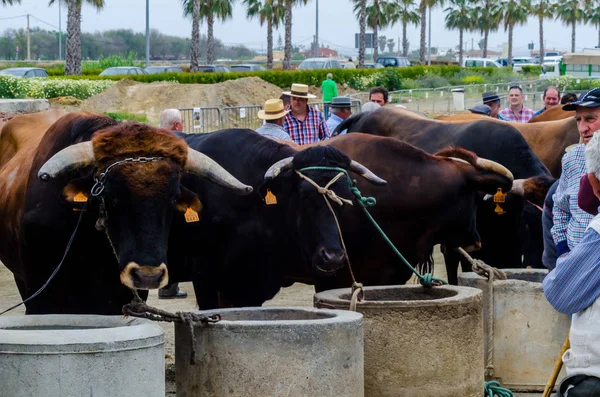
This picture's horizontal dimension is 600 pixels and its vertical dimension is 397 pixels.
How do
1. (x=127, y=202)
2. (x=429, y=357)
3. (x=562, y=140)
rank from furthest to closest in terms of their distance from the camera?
(x=562, y=140) → (x=429, y=357) → (x=127, y=202)

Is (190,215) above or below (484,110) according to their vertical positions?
below

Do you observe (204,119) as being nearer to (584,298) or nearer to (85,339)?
(85,339)

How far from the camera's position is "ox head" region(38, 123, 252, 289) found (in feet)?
18.8

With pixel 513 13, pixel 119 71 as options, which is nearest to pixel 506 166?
pixel 119 71

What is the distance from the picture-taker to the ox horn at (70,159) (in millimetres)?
5938

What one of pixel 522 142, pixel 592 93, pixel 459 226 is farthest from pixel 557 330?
pixel 522 142

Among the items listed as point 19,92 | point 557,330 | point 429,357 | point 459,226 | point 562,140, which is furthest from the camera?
point 19,92

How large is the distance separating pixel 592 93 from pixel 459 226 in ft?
7.92

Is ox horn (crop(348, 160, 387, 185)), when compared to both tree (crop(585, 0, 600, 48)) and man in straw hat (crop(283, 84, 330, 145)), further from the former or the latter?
tree (crop(585, 0, 600, 48))

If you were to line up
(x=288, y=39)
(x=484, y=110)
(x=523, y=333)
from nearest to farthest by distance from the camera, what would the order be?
(x=523, y=333) < (x=484, y=110) < (x=288, y=39)

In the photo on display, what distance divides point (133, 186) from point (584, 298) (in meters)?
2.75

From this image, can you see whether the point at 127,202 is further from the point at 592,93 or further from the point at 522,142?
the point at 522,142

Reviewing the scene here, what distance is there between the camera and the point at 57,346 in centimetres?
478

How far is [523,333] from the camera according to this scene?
7.37 meters
